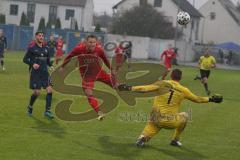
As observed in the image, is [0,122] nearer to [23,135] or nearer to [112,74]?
[23,135]

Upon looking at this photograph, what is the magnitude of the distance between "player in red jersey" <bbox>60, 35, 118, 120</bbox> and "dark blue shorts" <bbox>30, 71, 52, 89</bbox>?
3.27ft

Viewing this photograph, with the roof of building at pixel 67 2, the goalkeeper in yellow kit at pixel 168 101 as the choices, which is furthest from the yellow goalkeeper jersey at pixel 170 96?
the roof of building at pixel 67 2

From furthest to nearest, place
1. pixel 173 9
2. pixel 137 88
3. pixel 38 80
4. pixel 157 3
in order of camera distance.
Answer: pixel 157 3, pixel 173 9, pixel 38 80, pixel 137 88

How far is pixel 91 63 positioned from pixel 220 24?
303ft

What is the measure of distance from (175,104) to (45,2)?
79.0m

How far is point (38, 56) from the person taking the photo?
13.8 meters

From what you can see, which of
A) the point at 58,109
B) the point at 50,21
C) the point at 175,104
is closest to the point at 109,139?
the point at 175,104

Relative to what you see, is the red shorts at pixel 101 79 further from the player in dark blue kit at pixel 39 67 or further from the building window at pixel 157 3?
the building window at pixel 157 3

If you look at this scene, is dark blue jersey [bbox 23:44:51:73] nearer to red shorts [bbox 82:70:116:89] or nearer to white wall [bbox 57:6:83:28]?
red shorts [bbox 82:70:116:89]

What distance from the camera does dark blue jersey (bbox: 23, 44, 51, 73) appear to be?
544 inches

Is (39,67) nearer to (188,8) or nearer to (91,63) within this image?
(91,63)

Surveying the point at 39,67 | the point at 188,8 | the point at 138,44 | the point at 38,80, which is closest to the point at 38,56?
the point at 39,67

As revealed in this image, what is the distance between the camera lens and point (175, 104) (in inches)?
425

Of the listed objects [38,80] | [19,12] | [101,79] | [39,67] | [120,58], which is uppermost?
[19,12]
